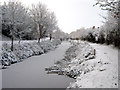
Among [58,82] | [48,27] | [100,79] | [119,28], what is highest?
[48,27]

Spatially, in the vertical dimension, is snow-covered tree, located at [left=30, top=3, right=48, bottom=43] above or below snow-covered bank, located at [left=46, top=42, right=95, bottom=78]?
above

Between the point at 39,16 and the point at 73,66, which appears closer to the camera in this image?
the point at 73,66

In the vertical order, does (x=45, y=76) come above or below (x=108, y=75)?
below

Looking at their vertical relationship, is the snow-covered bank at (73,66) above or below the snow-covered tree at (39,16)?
below

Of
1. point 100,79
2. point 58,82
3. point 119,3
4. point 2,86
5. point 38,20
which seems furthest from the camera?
point 38,20

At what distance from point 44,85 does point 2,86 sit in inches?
109

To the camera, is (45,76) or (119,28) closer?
(45,76)

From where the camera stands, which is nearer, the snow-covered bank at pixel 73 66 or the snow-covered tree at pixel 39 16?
the snow-covered bank at pixel 73 66

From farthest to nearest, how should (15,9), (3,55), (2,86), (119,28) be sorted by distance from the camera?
(15,9)
(119,28)
(3,55)
(2,86)

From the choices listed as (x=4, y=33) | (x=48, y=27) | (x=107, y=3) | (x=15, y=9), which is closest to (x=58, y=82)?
(x=107, y=3)

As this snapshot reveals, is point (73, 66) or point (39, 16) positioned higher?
point (39, 16)

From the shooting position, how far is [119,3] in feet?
15.9

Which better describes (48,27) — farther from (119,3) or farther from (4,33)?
(119,3)

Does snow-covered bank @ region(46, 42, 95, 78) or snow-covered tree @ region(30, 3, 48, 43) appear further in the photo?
snow-covered tree @ region(30, 3, 48, 43)
